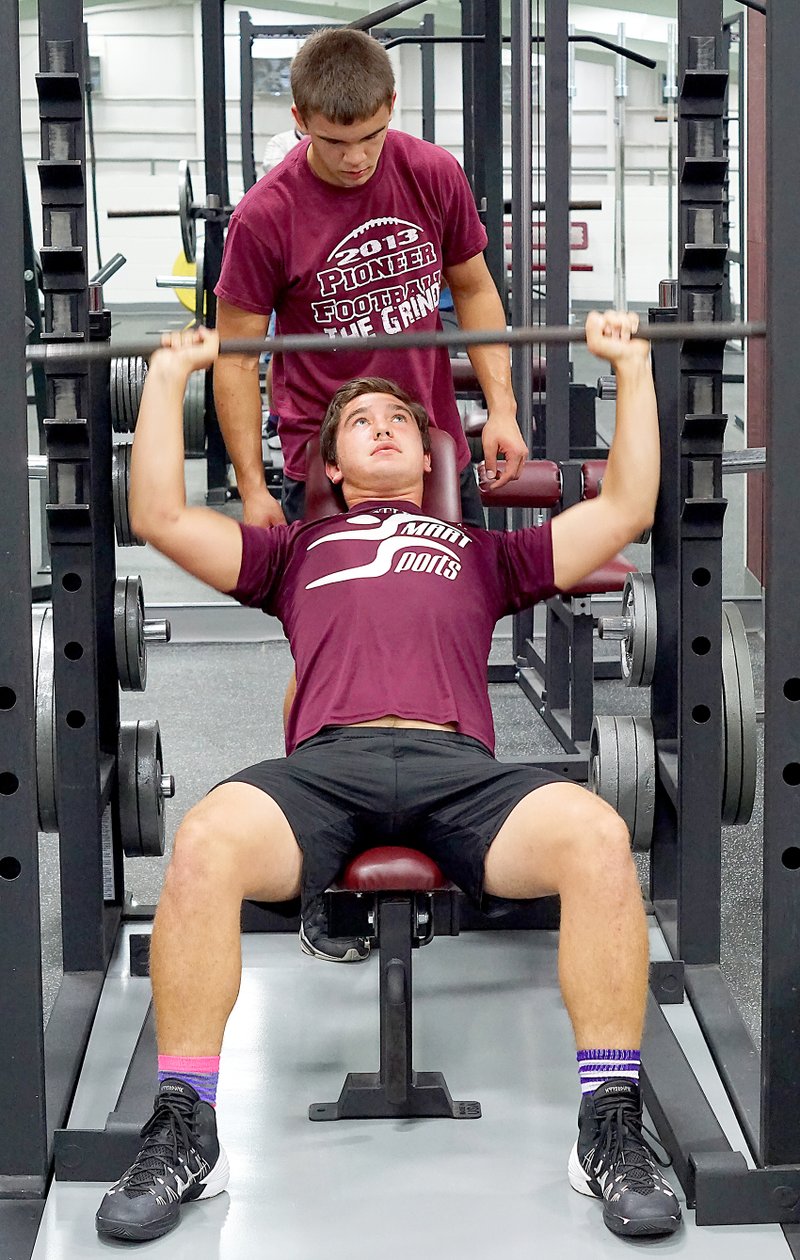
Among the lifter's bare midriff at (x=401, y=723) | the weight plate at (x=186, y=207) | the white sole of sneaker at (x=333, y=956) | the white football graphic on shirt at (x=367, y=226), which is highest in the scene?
the weight plate at (x=186, y=207)

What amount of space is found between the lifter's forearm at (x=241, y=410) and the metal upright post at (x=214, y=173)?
2551 millimetres

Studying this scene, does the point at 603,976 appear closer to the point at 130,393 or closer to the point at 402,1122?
the point at 402,1122

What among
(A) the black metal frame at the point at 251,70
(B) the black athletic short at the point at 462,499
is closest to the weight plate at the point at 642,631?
(B) the black athletic short at the point at 462,499

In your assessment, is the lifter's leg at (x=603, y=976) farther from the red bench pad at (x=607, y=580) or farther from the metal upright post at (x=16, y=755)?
the red bench pad at (x=607, y=580)

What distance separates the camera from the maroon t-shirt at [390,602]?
2.33 metres

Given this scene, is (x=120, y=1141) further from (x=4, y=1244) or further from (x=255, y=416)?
(x=255, y=416)

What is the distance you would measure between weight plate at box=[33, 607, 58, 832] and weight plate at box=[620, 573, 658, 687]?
1.02m

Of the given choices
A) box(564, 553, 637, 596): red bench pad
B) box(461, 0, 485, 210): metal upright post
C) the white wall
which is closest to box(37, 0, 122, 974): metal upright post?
box(564, 553, 637, 596): red bench pad

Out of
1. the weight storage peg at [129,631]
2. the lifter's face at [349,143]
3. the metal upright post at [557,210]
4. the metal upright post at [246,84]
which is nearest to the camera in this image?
the lifter's face at [349,143]

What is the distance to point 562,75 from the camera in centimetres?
369

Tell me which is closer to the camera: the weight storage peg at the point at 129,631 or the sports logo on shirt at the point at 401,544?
the sports logo on shirt at the point at 401,544

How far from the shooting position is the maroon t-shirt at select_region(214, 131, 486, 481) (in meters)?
2.66

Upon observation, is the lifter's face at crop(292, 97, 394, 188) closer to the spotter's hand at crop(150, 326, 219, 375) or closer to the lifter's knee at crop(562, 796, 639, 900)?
the spotter's hand at crop(150, 326, 219, 375)

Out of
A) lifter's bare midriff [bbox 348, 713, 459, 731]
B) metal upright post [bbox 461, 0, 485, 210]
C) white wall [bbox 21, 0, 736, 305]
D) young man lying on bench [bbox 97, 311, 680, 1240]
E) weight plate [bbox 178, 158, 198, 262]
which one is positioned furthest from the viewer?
white wall [bbox 21, 0, 736, 305]
